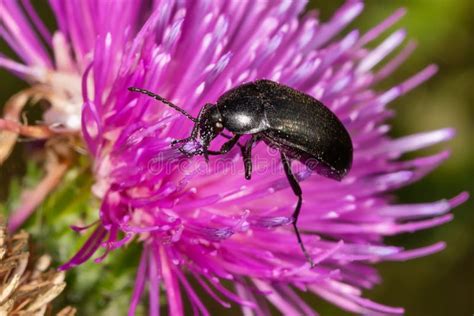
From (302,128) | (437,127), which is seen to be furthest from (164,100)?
(437,127)

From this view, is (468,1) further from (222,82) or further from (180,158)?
(180,158)

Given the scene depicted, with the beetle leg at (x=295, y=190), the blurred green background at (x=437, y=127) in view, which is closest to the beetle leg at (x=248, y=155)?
the beetle leg at (x=295, y=190)

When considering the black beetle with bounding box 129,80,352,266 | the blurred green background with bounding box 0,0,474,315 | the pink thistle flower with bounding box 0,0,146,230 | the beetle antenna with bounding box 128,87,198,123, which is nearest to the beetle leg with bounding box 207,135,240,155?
the black beetle with bounding box 129,80,352,266

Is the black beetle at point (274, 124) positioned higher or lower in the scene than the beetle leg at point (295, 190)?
higher

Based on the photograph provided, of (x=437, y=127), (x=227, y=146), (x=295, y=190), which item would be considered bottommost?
(x=295, y=190)

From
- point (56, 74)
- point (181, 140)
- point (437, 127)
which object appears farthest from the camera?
point (437, 127)

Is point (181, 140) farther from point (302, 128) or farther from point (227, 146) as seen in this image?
point (302, 128)

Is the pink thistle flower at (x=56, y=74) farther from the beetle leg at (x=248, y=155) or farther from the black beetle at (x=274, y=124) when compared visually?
the beetle leg at (x=248, y=155)

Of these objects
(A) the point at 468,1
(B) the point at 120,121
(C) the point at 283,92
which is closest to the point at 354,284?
(C) the point at 283,92

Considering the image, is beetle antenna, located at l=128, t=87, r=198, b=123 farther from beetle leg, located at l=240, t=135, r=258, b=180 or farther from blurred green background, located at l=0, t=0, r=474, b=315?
blurred green background, located at l=0, t=0, r=474, b=315
